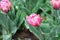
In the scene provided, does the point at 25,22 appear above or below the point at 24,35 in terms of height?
above

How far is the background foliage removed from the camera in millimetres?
1188

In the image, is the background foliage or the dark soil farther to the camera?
the dark soil

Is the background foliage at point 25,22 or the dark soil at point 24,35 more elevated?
the background foliage at point 25,22

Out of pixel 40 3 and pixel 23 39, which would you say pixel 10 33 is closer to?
pixel 23 39

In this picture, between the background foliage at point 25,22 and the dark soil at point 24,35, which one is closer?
the background foliage at point 25,22

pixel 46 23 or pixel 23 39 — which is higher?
pixel 46 23

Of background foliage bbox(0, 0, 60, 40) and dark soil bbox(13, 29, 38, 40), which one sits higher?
background foliage bbox(0, 0, 60, 40)

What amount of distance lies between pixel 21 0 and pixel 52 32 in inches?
19.9

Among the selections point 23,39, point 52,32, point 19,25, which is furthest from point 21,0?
point 52,32

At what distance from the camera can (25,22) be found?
1.30 metres

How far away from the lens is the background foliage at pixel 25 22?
3.90 feet

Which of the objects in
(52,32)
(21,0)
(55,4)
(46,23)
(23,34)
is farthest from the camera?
(21,0)

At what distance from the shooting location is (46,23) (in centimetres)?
135

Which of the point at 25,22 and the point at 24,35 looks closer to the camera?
the point at 25,22
